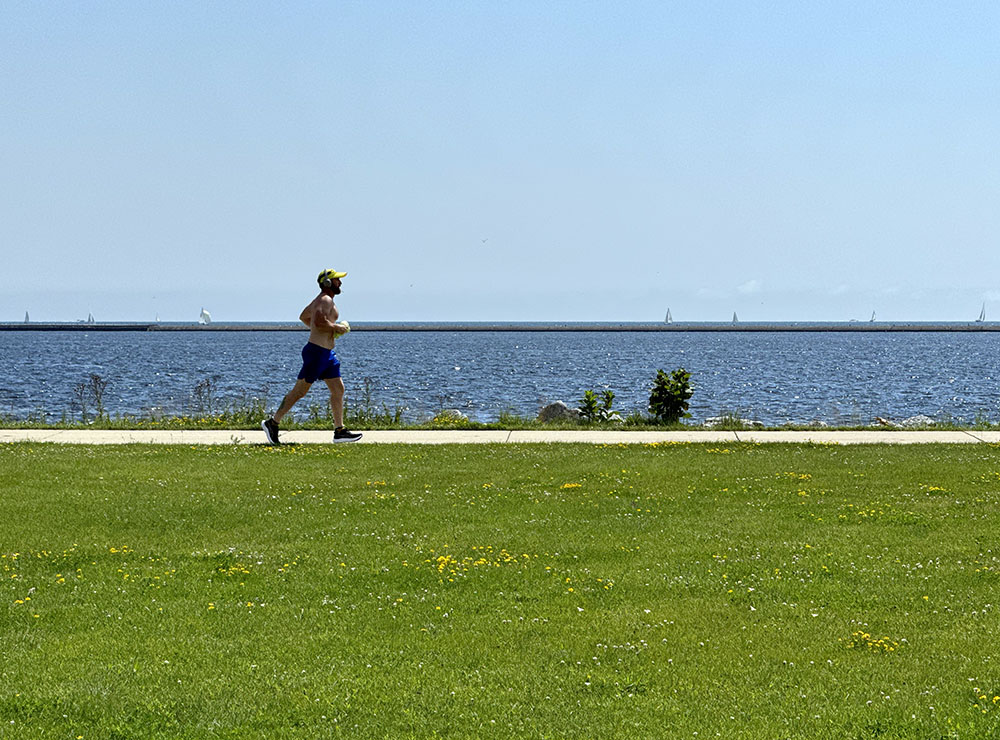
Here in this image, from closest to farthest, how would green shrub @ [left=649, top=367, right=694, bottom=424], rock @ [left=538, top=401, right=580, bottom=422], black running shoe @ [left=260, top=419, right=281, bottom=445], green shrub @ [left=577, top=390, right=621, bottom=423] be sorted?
black running shoe @ [left=260, top=419, right=281, bottom=445] → green shrub @ [left=649, top=367, right=694, bottom=424] → green shrub @ [left=577, top=390, right=621, bottom=423] → rock @ [left=538, top=401, right=580, bottom=422]

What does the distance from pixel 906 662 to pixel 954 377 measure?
67.2 metres

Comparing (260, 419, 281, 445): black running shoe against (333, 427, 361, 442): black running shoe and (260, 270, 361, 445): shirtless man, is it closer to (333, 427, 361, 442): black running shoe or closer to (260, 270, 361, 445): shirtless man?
(260, 270, 361, 445): shirtless man

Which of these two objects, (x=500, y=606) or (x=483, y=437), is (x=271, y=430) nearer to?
(x=483, y=437)

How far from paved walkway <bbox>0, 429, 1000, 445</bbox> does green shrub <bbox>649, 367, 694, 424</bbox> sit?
2.37 meters

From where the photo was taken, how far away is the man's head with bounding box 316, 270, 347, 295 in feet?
59.1

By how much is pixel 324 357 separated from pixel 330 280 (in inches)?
53.2

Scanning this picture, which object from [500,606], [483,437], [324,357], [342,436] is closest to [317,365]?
[324,357]

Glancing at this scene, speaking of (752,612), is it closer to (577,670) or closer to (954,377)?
(577,670)

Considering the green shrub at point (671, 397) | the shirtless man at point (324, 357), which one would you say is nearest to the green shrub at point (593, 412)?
the green shrub at point (671, 397)

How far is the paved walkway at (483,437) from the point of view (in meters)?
17.6

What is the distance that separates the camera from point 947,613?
24.8ft

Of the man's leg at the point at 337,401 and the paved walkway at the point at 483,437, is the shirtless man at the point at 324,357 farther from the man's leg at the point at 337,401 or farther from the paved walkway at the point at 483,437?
the paved walkway at the point at 483,437

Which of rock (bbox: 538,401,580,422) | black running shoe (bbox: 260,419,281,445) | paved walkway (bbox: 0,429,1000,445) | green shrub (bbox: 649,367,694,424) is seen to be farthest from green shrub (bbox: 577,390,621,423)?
black running shoe (bbox: 260,419,281,445)

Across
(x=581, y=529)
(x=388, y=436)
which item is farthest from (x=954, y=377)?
(x=581, y=529)
